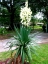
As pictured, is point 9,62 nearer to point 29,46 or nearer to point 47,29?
point 29,46

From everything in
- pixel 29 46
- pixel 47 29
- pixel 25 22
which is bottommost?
pixel 47 29

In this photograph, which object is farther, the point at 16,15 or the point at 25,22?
the point at 16,15

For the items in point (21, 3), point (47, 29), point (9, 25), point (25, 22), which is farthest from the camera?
point (9, 25)

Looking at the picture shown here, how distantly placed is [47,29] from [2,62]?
41.1 feet

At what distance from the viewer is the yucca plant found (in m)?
6.61

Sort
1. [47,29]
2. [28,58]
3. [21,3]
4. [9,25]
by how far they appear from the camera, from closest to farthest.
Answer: [28,58]
[21,3]
[47,29]
[9,25]

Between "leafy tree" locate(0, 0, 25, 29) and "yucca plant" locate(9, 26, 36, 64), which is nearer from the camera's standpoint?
"yucca plant" locate(9, 26, 36, 64)

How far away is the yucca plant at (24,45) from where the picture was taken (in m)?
6.61

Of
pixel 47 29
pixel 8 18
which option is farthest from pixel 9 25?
pixel 47 29

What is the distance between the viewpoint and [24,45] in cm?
675

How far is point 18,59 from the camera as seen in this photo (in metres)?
6.73

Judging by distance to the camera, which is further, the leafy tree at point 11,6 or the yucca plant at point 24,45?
the leafy tree at point 11,6

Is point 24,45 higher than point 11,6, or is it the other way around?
point 11,6

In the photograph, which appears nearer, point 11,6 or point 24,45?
point 24,45
